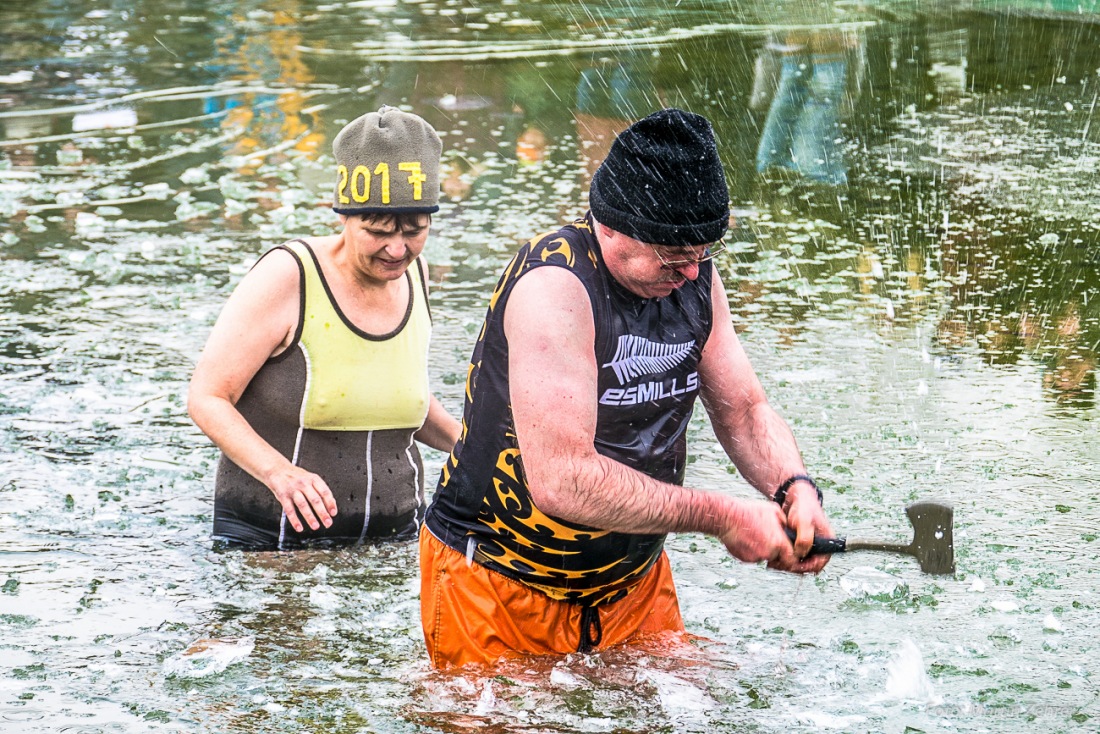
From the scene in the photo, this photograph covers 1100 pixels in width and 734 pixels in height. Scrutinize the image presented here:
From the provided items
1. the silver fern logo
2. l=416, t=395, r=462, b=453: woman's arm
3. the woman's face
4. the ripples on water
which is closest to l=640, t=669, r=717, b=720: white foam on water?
the ripples on water

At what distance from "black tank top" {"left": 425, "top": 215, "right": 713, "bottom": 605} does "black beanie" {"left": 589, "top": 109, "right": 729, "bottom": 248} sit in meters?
0.16

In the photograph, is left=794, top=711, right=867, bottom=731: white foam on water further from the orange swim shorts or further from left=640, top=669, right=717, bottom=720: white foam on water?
the orange swim shorts

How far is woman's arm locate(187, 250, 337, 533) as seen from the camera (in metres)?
3.97

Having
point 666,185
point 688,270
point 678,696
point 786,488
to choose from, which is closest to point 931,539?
point 786,488

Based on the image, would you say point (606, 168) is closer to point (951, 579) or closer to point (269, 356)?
point (269, 356)

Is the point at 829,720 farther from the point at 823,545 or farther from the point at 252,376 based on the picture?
the point at 252,376

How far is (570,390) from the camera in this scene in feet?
9.75

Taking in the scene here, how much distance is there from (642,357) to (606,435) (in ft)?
0.67

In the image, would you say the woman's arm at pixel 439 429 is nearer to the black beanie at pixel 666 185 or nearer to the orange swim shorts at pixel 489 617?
the orange swim shorts at pixel 489 617

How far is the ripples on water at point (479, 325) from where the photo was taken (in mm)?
3754

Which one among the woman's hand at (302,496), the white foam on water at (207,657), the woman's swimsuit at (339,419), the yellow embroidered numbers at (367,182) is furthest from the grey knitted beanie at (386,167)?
the white foam on water at (207,657)

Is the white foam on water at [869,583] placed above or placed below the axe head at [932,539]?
below

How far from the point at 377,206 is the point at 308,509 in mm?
885

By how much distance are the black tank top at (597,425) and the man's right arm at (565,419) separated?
0.07 m
